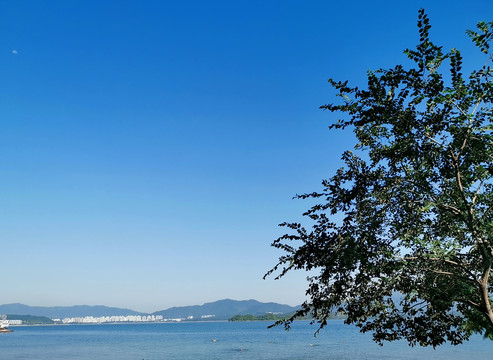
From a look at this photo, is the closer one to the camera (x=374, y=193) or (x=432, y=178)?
(x=374, y=193)

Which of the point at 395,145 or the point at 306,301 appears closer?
the point at 395,145

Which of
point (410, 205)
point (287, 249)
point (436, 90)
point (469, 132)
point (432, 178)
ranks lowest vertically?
point (287, 249)

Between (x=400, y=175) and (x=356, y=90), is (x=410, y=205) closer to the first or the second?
(x=400, y=175)

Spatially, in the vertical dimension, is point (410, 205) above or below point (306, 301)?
above

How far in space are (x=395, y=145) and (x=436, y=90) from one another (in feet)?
5.09

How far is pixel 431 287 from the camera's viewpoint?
9977 millimetres

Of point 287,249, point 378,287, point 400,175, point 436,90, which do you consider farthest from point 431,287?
point 436,90

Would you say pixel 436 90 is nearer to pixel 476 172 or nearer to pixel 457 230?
pixel 476 172

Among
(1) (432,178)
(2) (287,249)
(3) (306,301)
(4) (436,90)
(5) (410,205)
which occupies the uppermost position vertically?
(4) (436,90)

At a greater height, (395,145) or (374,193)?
(395,145)

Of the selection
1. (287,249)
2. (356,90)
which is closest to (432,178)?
(356,90)

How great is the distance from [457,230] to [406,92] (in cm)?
389

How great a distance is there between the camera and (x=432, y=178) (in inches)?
398

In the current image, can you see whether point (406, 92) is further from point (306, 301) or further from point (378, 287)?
point (306, 301)
